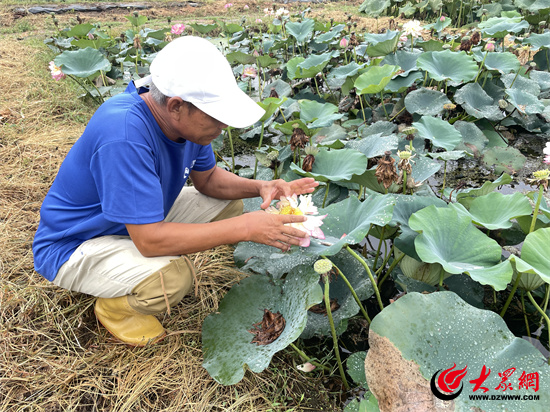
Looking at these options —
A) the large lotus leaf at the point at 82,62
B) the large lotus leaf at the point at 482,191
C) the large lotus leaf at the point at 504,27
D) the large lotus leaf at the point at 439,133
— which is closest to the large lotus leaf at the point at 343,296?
the large lotus leaf at the point at 482,191

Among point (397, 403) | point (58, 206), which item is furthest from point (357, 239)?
point (58, 206)

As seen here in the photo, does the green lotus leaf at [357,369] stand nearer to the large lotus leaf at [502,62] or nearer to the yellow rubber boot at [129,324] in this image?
the yellow rubber boot at [129,324]

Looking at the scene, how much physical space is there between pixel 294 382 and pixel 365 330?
388 millimetres

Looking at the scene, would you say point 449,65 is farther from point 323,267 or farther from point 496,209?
point 323,267

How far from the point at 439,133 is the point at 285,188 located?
1.13 m

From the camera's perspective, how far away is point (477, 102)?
2.90 metres

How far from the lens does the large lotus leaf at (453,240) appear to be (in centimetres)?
133

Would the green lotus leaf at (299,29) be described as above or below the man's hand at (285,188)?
below

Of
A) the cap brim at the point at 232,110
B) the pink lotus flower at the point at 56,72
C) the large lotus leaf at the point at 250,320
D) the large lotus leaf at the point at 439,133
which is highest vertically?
the cap brim at the point at 232,110

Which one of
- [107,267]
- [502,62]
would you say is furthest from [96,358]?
[502,62]

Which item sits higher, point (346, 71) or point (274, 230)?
point (274, 230)

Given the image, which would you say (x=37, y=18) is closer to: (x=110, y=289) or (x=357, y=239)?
(x=110, y=289)

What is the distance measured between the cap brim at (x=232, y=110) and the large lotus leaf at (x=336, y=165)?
0.49 meters

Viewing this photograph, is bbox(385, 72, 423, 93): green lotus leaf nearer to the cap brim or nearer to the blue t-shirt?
the blue t-shirt
